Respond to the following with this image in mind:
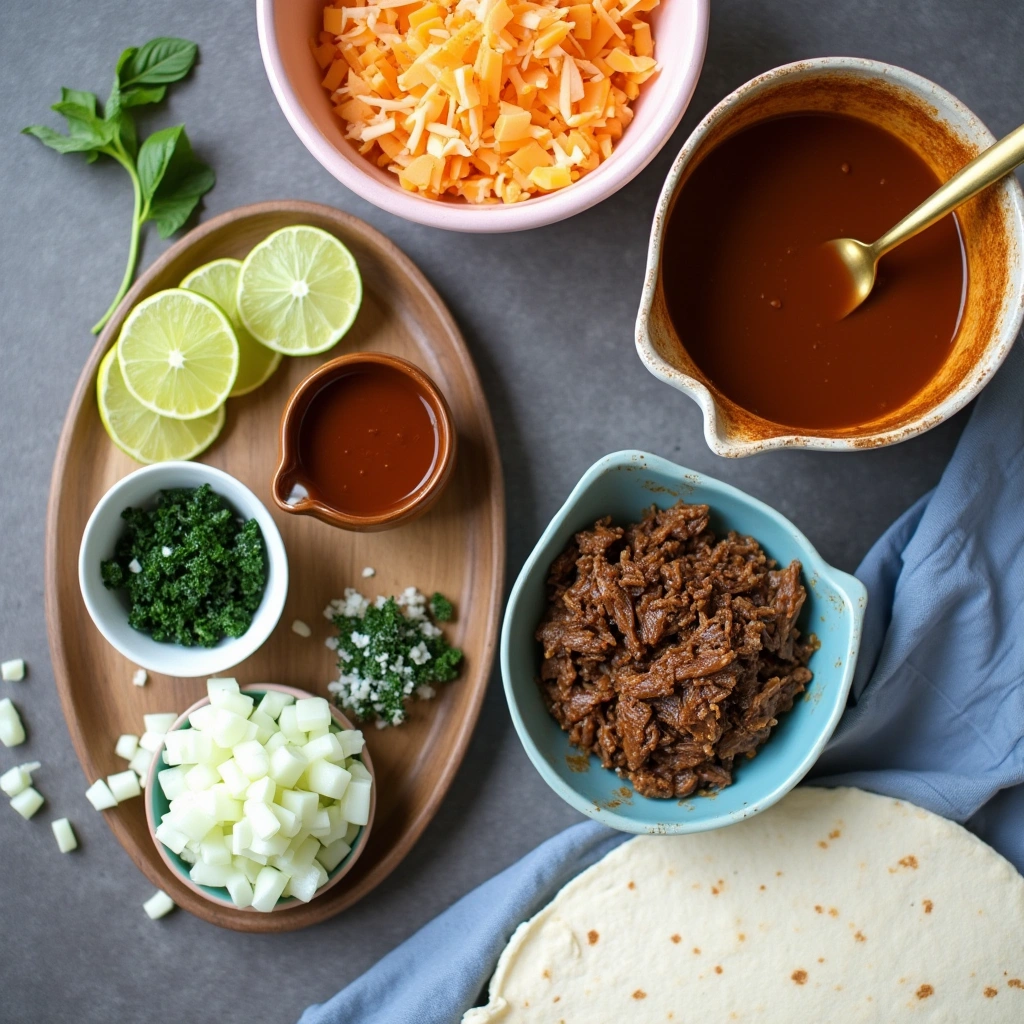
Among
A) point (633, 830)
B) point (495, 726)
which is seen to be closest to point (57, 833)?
point (495, 726)

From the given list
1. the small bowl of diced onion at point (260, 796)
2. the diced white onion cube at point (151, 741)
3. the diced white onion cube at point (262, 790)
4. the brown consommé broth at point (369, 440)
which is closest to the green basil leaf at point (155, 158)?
the brown consommé broth at point (369, 440)

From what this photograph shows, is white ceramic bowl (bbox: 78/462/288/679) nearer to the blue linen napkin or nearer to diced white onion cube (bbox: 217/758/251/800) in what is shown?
diced white onion cube (bbox: 217/758/251/800)

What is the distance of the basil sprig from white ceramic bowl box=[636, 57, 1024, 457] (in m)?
1.22

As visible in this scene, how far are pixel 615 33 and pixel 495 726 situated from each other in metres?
1.62

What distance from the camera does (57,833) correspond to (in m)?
2.43

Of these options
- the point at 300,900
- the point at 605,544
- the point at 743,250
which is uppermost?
the point at 743,250

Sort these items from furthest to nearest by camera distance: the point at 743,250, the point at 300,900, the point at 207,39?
the point at 207,39 < the point at 300,900 < the point at 743,250

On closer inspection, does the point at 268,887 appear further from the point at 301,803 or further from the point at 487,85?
the point at 487,85

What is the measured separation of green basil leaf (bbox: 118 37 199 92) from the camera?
7.67ft

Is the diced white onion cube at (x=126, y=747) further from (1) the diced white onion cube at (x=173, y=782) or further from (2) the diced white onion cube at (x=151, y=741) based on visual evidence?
(1) the diced white onion cube at (x=173, y=782)

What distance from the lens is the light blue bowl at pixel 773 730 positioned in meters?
1.99

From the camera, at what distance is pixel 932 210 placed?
5.89 feet

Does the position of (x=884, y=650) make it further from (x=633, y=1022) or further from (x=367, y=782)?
(x=367, y=782)

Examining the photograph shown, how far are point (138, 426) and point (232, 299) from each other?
376mm
